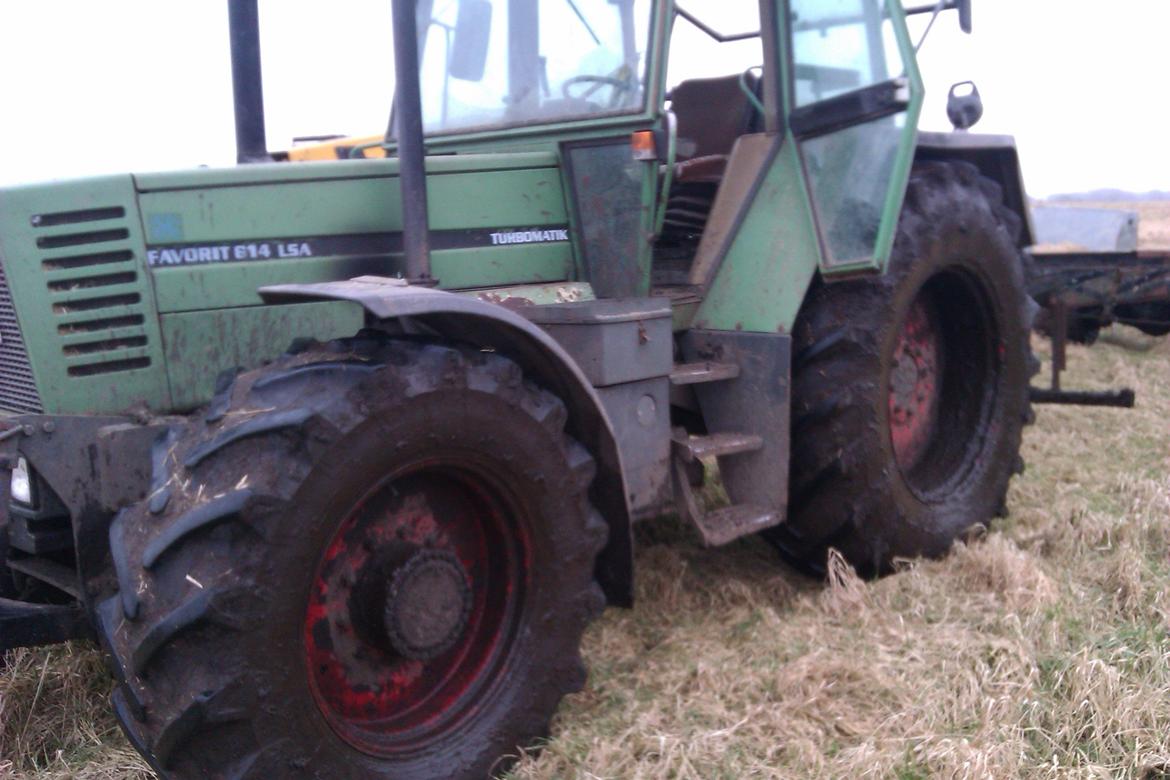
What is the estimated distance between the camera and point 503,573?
3.09 meters

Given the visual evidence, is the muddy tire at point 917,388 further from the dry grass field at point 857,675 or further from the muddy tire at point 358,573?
the muddy tire at point 358,573

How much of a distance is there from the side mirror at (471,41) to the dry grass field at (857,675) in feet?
6.54

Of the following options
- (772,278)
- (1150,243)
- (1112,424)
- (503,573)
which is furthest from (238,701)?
(1150,243)

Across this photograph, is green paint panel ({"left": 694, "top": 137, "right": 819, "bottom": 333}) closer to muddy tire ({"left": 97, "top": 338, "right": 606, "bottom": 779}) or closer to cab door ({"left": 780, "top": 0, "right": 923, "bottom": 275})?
cab door ({"left": 780, "top": 0, "right": 923, "bottom": 275})

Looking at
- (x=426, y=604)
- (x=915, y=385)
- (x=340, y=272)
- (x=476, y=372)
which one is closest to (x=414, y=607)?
(x=426, y=604)

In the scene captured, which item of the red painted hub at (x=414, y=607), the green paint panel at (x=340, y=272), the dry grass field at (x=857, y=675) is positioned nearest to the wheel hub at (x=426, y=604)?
the red painted hub at (x=414, y=607)

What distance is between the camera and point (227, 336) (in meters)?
3.18

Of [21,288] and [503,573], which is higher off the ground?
[21,288]

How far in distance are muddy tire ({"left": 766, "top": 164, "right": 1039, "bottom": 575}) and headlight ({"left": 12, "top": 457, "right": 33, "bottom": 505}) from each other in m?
2.52

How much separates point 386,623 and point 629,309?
1.28 metres

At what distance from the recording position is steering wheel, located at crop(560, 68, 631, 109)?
3.73 meters

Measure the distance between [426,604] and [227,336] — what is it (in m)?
0.98

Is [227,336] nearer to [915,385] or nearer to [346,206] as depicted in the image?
[346,206]

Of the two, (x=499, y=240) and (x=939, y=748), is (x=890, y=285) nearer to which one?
(x=499, y=240)
